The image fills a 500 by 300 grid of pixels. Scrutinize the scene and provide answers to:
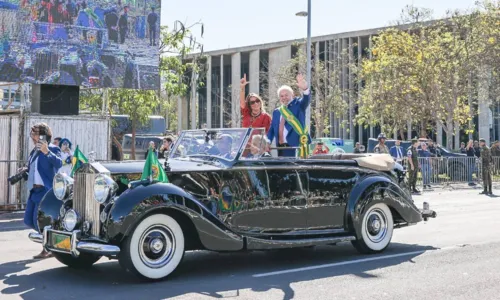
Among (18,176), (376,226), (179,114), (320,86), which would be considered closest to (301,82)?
(376,226)

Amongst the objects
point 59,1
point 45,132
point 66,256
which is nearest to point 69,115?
point 59,1

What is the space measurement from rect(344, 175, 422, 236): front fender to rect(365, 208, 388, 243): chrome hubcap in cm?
18

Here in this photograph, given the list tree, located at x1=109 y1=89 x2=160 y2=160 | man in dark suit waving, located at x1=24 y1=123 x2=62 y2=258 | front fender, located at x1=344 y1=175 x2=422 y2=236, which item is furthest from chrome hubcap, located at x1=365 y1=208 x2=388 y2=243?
tree, located at x1=109 y1=89 x2=160 y2=160

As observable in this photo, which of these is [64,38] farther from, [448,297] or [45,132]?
[448,297]

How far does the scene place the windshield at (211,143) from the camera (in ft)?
24.6

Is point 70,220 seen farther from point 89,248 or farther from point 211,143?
point 211,143

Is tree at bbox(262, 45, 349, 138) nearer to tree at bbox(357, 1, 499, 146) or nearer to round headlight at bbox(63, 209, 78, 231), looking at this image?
tree at bbox(357, 1, 499, 146)

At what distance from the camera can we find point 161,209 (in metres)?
6.46

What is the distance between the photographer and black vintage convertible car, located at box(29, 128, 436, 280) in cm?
642

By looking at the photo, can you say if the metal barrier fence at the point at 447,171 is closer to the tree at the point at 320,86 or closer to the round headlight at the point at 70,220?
the round headlight at the point at 70,220

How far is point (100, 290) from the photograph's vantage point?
6.23 meters

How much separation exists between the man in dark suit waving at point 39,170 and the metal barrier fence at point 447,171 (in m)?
15.5

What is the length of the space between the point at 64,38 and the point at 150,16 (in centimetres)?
281

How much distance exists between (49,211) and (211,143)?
6.78 ft
